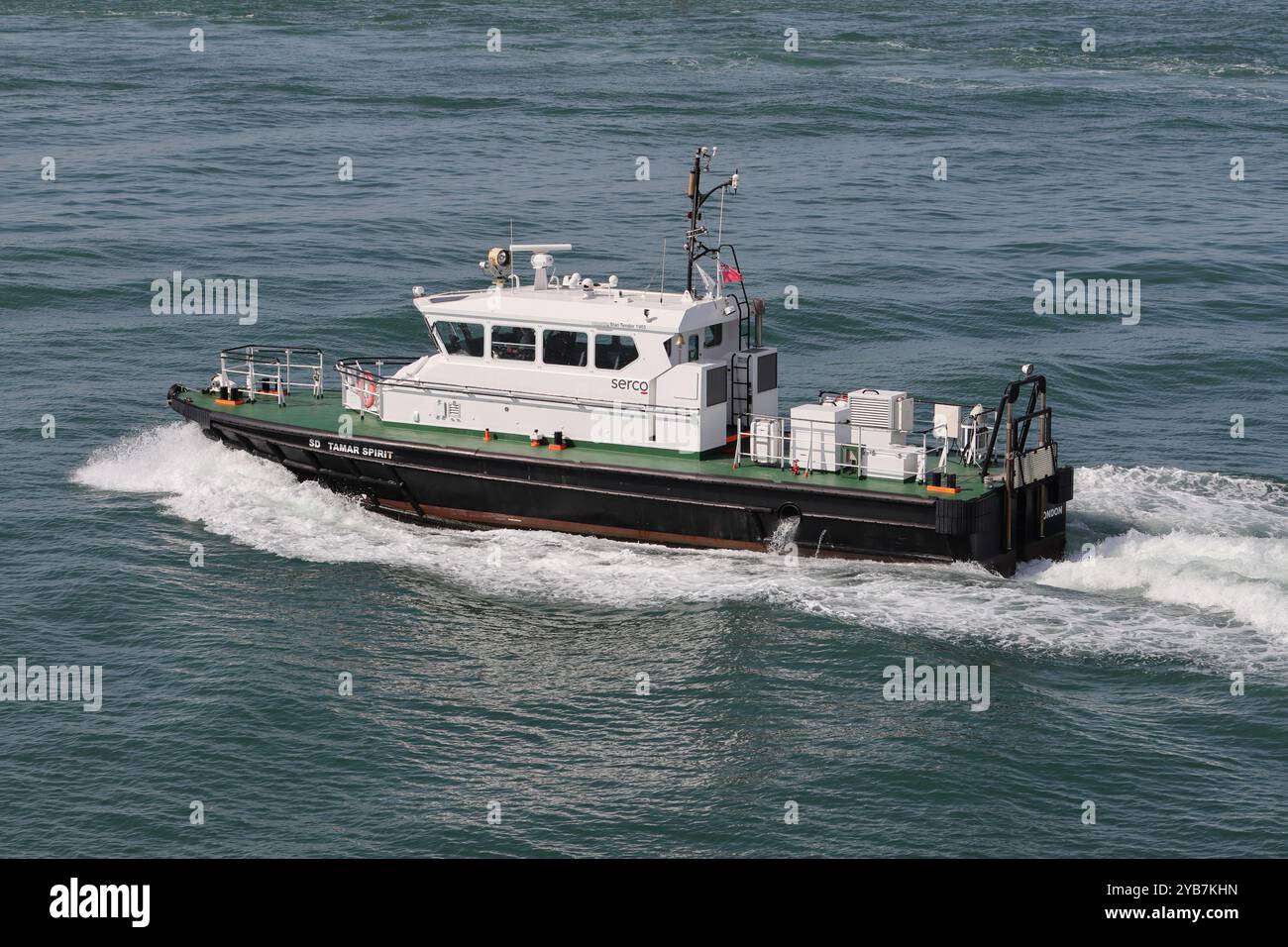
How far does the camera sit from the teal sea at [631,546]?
16859mm

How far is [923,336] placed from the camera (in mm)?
34375

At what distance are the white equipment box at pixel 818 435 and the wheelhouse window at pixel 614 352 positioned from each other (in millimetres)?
2519

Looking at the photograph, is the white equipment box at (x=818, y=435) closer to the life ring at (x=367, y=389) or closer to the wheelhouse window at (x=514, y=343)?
the wheelhouse window at (x=514, y=343)

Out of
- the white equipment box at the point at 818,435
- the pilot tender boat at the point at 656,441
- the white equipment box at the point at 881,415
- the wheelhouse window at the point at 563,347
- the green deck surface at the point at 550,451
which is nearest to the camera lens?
the pilot tender boat at the point at 656,441

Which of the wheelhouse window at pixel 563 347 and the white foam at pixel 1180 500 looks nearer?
the wheelhouse window at pixel 563 347

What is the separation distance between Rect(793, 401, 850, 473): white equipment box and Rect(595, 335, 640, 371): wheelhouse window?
2.52m

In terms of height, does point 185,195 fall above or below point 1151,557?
above

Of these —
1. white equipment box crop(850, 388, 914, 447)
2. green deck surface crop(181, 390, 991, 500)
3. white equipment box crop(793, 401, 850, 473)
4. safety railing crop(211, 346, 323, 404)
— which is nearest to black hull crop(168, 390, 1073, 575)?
green deck surface crop(181, 390, 991, 500)

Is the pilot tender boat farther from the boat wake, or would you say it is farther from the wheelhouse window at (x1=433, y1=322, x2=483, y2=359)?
the boat wake

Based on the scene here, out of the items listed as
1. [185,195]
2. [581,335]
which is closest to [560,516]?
[581,335]

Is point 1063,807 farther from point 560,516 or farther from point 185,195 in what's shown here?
point 185,195

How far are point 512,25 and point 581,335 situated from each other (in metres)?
50.0

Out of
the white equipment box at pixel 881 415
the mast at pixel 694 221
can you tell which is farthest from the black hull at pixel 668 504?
the mast at pixel 694 221

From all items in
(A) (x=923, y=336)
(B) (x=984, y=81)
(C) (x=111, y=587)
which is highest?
(B) (x=984, y=81)
